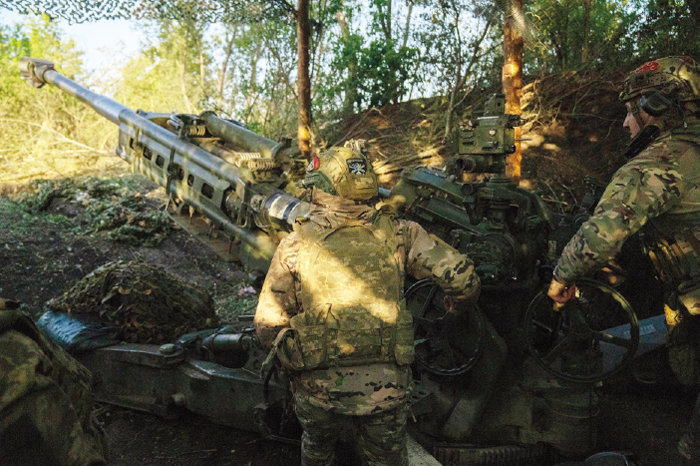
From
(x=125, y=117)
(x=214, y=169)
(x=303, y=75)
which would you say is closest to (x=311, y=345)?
(x=214, y=169)

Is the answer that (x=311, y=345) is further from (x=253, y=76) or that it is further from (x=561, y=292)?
(x=253, y=76)

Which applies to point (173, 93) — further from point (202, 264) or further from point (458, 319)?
point (458, 319)

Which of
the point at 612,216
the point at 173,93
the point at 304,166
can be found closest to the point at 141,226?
the point at 304,166

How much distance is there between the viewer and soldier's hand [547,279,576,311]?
115 inches

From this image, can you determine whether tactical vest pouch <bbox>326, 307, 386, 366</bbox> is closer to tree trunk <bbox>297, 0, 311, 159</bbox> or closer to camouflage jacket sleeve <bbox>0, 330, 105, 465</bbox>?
camouflage jacket sleeve <bbox>0, 330, 105, 465</bbox>

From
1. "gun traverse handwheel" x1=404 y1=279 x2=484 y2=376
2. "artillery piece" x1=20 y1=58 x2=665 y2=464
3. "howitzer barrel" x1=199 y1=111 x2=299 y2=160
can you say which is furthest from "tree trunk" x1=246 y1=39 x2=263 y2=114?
"gun traverse handwheel" x1=404 y1=279 x2=484 y2=376

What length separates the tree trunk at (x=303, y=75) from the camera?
662 centimetres

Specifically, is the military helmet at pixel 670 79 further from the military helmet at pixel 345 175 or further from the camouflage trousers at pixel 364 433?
the camouflage trousers at pixel 364 433

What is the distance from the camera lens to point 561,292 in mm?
2945

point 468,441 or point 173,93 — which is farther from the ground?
point 173,93

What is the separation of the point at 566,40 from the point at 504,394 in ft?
28.3

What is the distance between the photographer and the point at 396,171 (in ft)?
29.6

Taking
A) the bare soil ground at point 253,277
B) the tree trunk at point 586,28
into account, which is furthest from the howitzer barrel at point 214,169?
the tree trunk at point 586,28

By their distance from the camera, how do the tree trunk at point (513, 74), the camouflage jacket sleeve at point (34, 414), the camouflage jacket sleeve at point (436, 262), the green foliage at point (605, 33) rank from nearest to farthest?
1. the camouflage jacket sleeve at point (34, 414)
2. the camouflage jacket sleeve at point (436, 262)
3. the tree trunk at point (513, 74)
4. the green foliage at point (605, 33)
